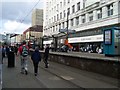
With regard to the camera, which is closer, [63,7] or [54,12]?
[63,7]

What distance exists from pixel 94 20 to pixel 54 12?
29.0m

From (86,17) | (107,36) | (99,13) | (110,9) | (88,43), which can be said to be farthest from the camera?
(86,17)

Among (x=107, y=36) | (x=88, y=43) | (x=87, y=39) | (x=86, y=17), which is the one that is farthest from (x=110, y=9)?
(x=107, y=36)

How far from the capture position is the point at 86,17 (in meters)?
47.8

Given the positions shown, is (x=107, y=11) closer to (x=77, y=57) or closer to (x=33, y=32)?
(x=77, y=57)

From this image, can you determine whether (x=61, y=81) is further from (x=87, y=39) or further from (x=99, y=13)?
(x=87, y=39)

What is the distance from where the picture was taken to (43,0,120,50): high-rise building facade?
129ft

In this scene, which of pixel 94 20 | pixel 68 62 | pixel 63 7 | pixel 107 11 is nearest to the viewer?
pixel 68 62

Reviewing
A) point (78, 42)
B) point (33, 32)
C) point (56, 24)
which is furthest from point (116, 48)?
point (33, 32)

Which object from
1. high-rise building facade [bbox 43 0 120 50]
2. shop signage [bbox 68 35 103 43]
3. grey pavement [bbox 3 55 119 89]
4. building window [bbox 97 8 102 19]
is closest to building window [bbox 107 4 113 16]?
high-rise building facade [bbox 43 0 120 50]

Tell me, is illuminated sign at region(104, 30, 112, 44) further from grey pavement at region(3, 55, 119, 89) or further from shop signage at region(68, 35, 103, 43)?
shop signage at region(68, 35, 103, 43)

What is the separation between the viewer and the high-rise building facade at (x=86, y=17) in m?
39.3

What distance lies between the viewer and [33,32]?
11144 cm

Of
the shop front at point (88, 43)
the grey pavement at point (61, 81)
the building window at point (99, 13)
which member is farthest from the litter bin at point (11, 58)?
the building window at point (99, 13)
